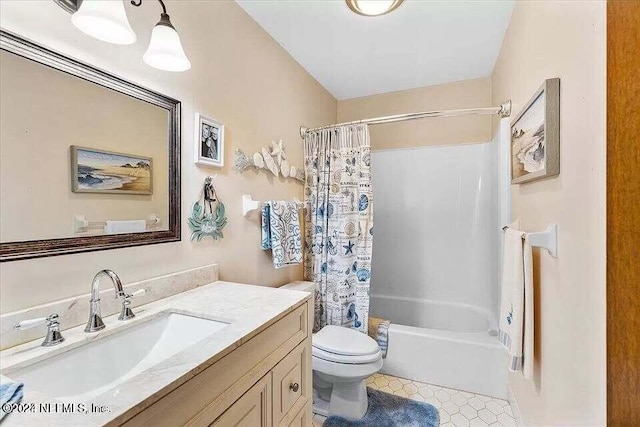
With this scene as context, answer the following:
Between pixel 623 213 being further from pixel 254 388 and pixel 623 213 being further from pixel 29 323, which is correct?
pixel 29 323

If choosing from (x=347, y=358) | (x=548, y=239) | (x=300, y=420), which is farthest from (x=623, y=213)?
(x=347, y=358)

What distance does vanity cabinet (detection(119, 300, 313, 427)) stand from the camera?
24.2 inches

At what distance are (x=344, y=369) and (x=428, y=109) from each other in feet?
7.68

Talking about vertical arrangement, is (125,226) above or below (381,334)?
above

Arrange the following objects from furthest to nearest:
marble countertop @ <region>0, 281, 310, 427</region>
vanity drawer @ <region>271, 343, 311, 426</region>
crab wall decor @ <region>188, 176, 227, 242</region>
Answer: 1. crab wall decor @ <region>188, 176, 227, 242</region>
2. vanity drawer @ <region>271, 343, 311, 426</region>
3. marble countertop @ <region>0, 281, 310, 427</region>

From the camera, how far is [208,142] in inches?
54.1

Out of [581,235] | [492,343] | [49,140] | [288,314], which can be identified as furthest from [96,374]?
[492,343]

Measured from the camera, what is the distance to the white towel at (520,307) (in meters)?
1.11

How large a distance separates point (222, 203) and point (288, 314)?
724mm

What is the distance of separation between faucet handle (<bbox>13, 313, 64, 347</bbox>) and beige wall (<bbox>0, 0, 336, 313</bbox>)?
0.27 feet

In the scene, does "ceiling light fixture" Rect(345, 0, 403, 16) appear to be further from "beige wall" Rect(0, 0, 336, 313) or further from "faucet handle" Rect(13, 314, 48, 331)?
"faucet handle" Rect(13, 314, 48, 331)

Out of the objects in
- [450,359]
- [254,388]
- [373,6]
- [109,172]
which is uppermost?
[373,6]

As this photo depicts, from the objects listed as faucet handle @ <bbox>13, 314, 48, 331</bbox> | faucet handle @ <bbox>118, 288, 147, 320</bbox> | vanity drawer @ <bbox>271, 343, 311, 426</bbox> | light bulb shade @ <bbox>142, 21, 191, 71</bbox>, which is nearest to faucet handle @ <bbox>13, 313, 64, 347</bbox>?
faucet handle @ <bbox>13, 314, 48, 331</bbox>

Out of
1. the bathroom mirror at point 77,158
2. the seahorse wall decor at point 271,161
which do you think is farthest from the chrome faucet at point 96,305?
the seahorse wall decor at point 271,161
